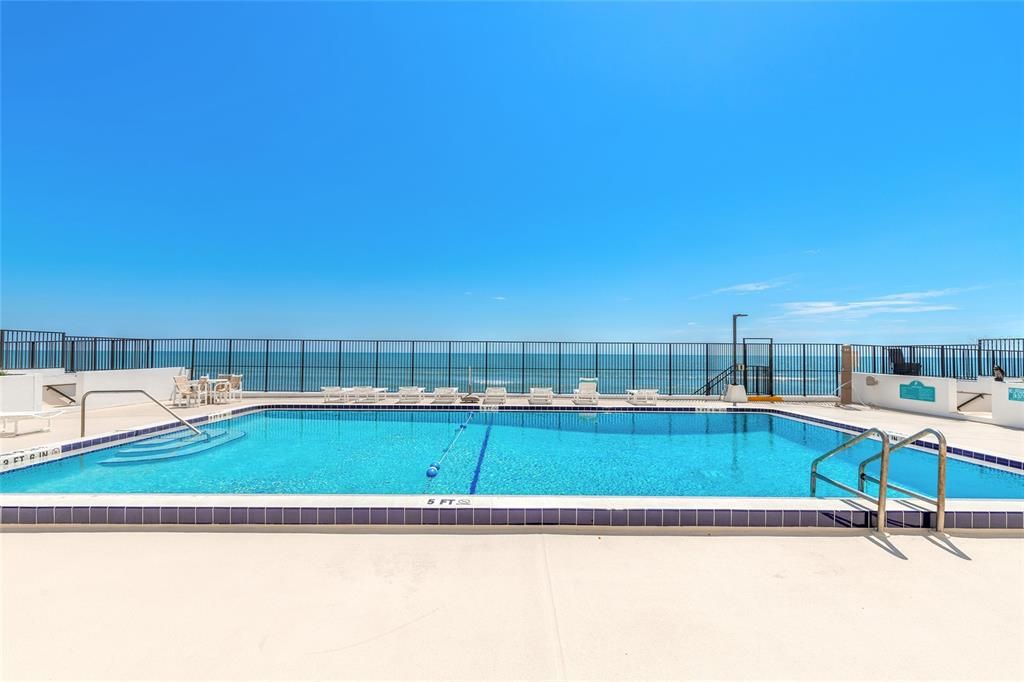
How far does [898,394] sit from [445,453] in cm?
1040

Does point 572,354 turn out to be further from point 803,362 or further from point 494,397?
point 803,362

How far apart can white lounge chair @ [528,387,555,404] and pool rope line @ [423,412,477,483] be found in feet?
5.96

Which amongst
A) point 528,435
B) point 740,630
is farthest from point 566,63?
→ point 740,630

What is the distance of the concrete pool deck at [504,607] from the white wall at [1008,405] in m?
7.24

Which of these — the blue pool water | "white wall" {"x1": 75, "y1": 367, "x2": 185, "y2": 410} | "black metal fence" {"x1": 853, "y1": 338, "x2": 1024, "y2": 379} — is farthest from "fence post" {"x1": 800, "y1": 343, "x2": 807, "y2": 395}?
"white wall" {"x1": 75, "y1": 367, "x2": 185, "y2": 410}

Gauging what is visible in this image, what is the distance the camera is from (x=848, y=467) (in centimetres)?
599

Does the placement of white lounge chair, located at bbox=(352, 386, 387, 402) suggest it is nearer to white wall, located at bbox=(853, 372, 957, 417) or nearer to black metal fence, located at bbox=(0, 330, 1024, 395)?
black metal fence, located at bbox=(0, 330, 1024, 395)

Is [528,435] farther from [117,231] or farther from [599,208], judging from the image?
[117,231]

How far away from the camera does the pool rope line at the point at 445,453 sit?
17.0 ft

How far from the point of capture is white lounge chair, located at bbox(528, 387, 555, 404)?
1123 cm

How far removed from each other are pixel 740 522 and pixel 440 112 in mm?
13187

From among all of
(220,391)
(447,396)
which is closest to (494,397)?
(447,396)

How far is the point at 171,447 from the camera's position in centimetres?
631

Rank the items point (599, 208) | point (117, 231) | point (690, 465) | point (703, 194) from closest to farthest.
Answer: point (690, 465) < point (703, 194) < point (599, 208) < point (117, 231)
